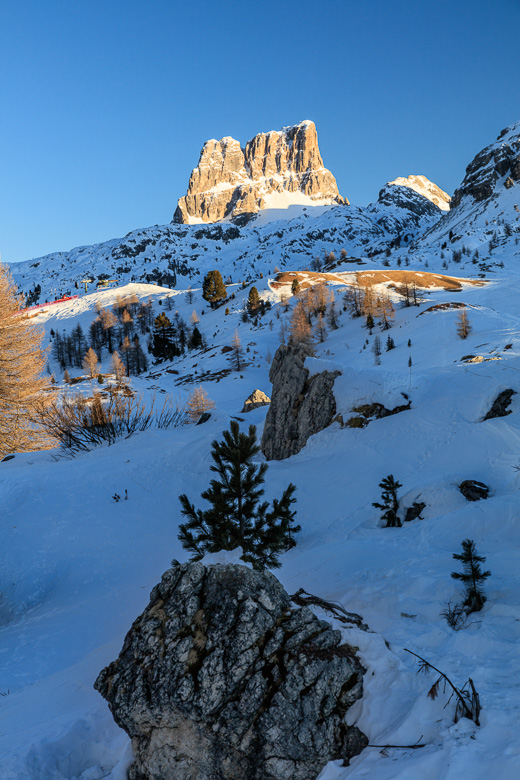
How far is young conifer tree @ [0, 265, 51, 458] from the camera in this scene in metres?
14.3

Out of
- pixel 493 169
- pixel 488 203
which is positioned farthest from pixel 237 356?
pixel 493 169

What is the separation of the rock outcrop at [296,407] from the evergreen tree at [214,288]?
9559 centimetres

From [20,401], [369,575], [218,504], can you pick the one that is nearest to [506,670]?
[369,575]

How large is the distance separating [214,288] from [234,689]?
4542 inches

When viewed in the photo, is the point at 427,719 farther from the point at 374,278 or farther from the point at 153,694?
the point at 374,278

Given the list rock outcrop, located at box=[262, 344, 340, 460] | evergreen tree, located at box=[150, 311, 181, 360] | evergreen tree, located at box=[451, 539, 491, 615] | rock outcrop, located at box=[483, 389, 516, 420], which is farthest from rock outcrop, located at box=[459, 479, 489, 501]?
evergreen tree, located at box=[150, 311, 181, 360]

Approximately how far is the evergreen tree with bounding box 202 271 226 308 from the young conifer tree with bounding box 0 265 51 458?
102m

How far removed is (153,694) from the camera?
4.37 m

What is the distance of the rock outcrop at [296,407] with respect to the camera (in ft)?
63.5

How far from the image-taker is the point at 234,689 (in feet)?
13.9

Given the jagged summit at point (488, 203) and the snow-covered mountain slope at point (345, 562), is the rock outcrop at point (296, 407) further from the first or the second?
the jagged summit at point (488, 203)

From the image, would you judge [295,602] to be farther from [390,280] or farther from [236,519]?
[390,280]

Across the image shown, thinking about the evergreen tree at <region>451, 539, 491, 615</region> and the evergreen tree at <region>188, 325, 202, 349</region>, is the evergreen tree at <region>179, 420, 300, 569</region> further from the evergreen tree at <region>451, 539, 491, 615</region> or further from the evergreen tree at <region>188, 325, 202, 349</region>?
the evergreen tree at <region>188, 325, 202, 349</region>

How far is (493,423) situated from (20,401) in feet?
60.3
